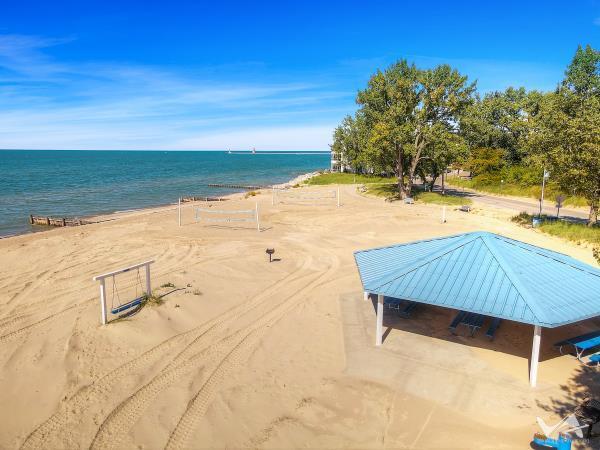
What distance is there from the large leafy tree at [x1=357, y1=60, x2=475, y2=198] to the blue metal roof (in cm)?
2844

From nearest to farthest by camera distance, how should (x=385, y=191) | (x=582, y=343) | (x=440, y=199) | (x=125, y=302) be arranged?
1. (x=582, y=343)
2. (x=125, y=302)
3. (x=440, y=199)
4. (x=385, y=191)

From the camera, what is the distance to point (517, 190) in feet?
155

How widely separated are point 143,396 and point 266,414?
305 centimetres

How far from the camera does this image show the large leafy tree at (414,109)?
3925cm

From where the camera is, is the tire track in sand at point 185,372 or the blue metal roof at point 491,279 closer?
the tire track in sand at point 185,372

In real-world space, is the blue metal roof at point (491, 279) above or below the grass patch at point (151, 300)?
above

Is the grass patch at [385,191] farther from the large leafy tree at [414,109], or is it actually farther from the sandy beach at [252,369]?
the sandy beach at [252,369]

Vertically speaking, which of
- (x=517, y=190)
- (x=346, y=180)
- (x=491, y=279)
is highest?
(x=491, y=279)

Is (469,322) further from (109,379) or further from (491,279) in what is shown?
(109,379)

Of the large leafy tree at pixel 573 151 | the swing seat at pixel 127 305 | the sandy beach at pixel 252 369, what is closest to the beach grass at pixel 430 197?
the large leafy tree at pixel 573 151

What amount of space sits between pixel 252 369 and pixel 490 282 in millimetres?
6842

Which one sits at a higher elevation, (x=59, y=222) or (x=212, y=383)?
(x=59, y=222)

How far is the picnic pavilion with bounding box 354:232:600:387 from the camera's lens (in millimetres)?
9836

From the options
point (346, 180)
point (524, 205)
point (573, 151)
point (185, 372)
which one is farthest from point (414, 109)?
point (185, 372)
